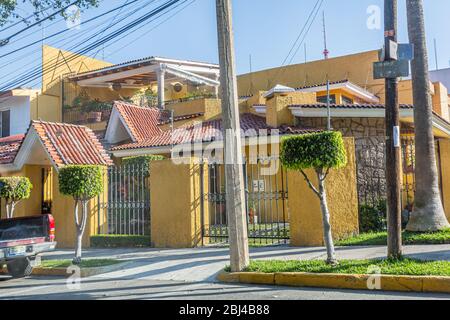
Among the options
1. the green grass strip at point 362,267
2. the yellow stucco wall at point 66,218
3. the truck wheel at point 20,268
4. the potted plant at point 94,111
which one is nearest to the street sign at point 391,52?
the green grass strip at point 362,267

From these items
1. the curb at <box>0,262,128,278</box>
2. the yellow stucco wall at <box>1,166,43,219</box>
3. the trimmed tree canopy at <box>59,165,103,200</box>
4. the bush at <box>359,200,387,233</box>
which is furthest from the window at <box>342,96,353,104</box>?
the curb at <box>0,262,128,278</box>

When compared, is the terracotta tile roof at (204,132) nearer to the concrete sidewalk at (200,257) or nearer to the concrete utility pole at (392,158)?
the concrete sidewalk at (200,257)

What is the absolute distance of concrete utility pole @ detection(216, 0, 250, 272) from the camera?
27.6 feet

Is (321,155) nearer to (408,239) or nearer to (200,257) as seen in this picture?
(408,239)

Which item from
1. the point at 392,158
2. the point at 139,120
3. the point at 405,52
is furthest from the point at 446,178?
the point at 139,120

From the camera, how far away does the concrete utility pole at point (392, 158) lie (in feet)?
25.9

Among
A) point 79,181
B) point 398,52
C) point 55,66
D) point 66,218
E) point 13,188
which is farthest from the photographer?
point 55,66

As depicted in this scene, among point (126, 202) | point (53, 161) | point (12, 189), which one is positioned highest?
point (53, 161)

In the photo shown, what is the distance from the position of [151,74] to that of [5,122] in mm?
9041

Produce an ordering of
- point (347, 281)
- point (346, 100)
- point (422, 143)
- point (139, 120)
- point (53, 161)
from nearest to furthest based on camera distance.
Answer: point (347, 281) < point (422, 143) < point (53, 161) < point (139, 120) < point (346, 100)

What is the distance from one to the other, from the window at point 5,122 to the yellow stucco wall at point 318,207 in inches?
831

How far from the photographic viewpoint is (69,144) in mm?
15312

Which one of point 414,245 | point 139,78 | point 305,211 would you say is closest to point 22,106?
point 139,78
